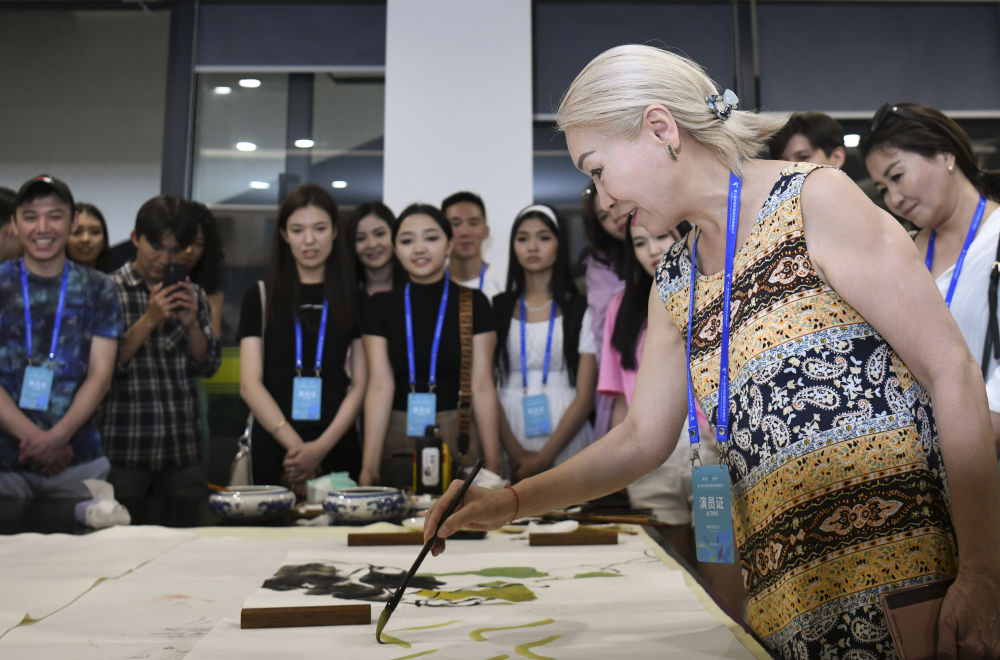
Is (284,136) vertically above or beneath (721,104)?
above

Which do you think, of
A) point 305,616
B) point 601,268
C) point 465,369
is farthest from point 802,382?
point 601,268

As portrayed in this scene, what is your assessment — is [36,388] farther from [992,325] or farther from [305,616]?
[992,325]

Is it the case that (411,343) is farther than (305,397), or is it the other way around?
(411,343)

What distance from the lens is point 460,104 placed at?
4.77m

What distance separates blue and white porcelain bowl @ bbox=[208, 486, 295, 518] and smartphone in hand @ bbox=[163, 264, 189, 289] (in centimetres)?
138

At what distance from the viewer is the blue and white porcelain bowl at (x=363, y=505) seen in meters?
1.86

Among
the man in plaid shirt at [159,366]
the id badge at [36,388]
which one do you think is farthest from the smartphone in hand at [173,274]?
the id badge at [36,388]

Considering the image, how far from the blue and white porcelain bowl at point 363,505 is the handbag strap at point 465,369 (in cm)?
96

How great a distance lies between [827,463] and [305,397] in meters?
2.13

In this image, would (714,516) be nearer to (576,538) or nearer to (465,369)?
(576,538)

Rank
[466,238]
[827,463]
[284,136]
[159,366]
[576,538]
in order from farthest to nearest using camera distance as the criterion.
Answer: [284,136] → [466,238] → [159,366] → [576,538] → [827,463]

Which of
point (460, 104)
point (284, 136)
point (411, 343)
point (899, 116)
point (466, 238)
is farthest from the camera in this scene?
point (284, 136)

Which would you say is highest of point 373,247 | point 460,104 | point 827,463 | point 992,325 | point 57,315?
point 460,104

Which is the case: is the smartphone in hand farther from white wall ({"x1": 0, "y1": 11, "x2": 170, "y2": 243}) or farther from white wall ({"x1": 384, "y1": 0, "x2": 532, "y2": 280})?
white wall ({"x1": 0, "y1": 11, "x2": 170, "y2": 243})
